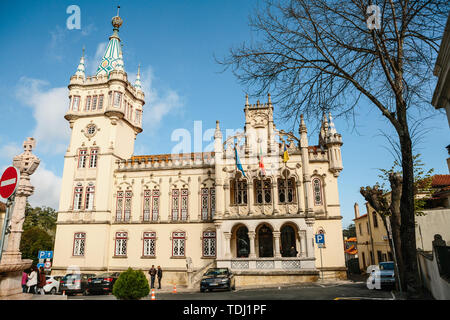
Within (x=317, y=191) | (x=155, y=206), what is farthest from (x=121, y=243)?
(x=317, y=191)

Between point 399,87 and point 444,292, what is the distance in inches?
279

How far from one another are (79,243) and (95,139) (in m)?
11.1

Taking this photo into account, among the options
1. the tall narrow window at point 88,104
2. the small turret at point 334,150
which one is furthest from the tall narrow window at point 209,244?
the tall narrow window at point 88,104

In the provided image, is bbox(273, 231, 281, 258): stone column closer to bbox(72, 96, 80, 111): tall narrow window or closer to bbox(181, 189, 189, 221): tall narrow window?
bbox(181, 189, 189, 221): tall narrow window

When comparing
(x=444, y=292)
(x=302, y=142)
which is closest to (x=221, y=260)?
(x=302, y=142)

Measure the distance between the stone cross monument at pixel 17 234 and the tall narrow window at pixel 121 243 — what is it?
2110 centimetres

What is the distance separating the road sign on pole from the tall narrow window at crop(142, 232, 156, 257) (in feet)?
79.3

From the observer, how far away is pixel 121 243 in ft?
97.1

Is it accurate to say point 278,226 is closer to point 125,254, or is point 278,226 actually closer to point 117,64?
point 125,254

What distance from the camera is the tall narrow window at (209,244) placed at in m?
27.8

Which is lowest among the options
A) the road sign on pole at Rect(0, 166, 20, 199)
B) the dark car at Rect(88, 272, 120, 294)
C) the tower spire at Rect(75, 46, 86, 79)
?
the dark car at Rect(88, 272, 120, 294)

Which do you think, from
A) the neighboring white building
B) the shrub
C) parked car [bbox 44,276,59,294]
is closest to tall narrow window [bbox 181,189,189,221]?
the neighboring white building

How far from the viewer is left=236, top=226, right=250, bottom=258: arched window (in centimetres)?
2742

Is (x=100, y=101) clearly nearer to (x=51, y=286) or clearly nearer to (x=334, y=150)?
(x=51, y=286)
